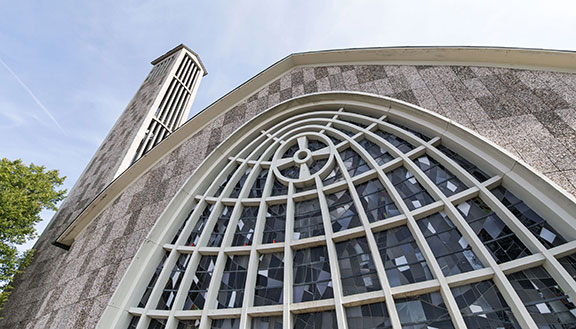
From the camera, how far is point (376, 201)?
19.8 ft

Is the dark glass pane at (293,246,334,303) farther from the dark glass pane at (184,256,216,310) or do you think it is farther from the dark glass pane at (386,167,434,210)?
the dark glass pane at (184,256,216,310)

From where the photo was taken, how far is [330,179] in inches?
274

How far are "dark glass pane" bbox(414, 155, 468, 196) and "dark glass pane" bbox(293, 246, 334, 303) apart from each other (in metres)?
2.94

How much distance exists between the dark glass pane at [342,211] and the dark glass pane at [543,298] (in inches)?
111

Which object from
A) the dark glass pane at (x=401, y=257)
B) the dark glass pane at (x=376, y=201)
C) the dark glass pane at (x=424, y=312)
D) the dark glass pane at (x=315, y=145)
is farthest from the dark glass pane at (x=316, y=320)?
the dark glass pane at (x=315, y=145)

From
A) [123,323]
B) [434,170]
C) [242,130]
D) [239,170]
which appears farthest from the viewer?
[242,130]

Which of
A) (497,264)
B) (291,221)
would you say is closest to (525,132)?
(497,264)

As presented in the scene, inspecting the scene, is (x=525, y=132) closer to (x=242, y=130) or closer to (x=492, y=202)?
(x=492, y=202)

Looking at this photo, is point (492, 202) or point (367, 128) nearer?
point (492, 202)

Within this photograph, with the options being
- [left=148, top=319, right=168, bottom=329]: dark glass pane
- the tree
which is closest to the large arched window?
[left=148, top=319, right=168, bottom=329]: dark glass pane

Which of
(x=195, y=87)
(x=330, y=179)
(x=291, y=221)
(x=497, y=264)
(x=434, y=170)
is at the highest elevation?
(x=195, y=87)

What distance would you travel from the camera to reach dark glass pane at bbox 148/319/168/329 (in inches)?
241

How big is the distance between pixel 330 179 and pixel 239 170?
2.96m

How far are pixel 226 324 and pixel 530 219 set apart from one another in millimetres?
6354
